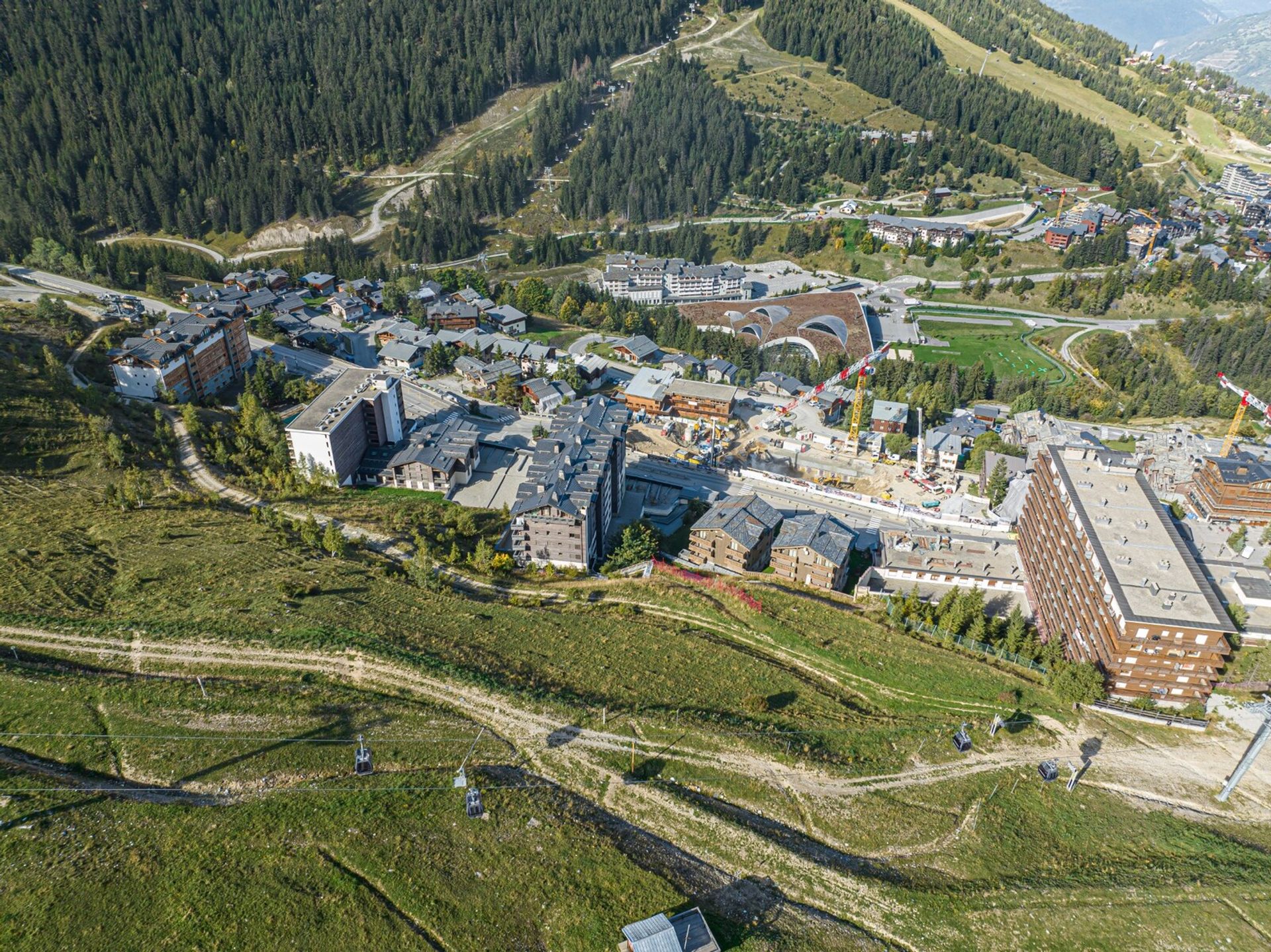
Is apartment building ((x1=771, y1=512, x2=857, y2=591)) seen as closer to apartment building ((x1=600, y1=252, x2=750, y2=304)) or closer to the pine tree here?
the pine tree

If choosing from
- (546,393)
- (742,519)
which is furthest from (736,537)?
(546,393)

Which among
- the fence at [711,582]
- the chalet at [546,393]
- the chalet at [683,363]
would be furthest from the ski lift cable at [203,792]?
the chalet at [683,363]

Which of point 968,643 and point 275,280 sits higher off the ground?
point 968,643

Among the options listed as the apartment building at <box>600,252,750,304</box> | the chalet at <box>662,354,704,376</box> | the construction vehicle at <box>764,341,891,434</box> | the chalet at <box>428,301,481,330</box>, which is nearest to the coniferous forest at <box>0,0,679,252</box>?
the chalet at <box>428,301,481,330</box>

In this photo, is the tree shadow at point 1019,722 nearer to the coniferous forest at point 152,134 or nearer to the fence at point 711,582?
the fence at point 711,582

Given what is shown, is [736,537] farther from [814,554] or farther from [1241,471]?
[1241,471]

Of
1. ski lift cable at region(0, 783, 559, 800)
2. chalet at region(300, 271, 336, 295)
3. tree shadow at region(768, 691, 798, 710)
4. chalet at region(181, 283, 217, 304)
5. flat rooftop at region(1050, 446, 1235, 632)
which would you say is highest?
flat rooftop at region(1050, 446, 1235, 632)
